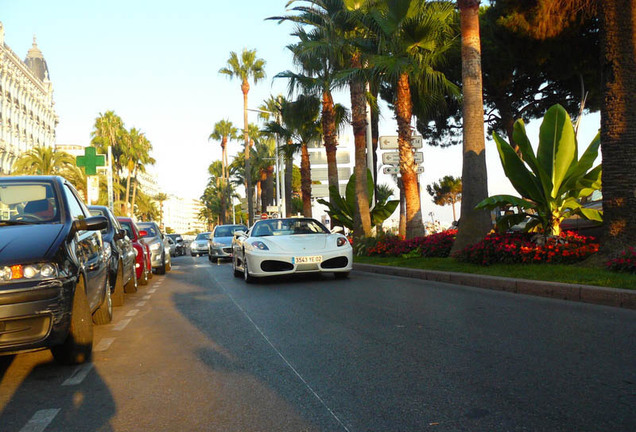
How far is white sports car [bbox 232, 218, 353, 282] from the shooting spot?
11922 millimetres

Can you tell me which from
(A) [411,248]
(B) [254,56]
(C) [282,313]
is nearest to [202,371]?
(C) [282,313]

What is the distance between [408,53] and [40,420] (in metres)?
15.9

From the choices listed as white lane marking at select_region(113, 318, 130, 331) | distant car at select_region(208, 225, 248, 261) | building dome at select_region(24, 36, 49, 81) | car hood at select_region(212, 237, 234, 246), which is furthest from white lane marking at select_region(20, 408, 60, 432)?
building dome at select_region(24, 36, 49, 81)

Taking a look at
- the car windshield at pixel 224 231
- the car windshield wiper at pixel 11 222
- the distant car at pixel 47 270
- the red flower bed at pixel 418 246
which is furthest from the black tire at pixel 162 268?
the car windshield wiper at pixel 11 222

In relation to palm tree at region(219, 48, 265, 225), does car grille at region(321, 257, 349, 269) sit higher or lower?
lower

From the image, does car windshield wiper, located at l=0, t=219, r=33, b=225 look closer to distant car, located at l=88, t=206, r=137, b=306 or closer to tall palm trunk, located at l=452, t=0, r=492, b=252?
distant car, located at l=88, t=206, r=137, b=306

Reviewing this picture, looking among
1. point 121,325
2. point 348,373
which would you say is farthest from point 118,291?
point 348,373

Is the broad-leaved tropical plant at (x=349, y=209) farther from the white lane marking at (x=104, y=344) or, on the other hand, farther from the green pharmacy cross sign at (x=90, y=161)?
the white lane marking at (x=104, y=344)

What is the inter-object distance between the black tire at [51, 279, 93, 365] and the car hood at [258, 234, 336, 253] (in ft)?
22.1

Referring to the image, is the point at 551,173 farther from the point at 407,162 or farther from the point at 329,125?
the point at 329,125

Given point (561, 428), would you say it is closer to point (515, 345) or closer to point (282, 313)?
point (515, 345)

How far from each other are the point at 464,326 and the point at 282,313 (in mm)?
2464

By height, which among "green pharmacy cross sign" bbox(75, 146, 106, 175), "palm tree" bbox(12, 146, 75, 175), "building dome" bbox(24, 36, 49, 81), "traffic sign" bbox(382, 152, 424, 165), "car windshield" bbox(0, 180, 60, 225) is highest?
"building dome" bbox(24, 36, 49, 81)

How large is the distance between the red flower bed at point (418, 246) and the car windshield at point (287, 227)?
337 centimetres
